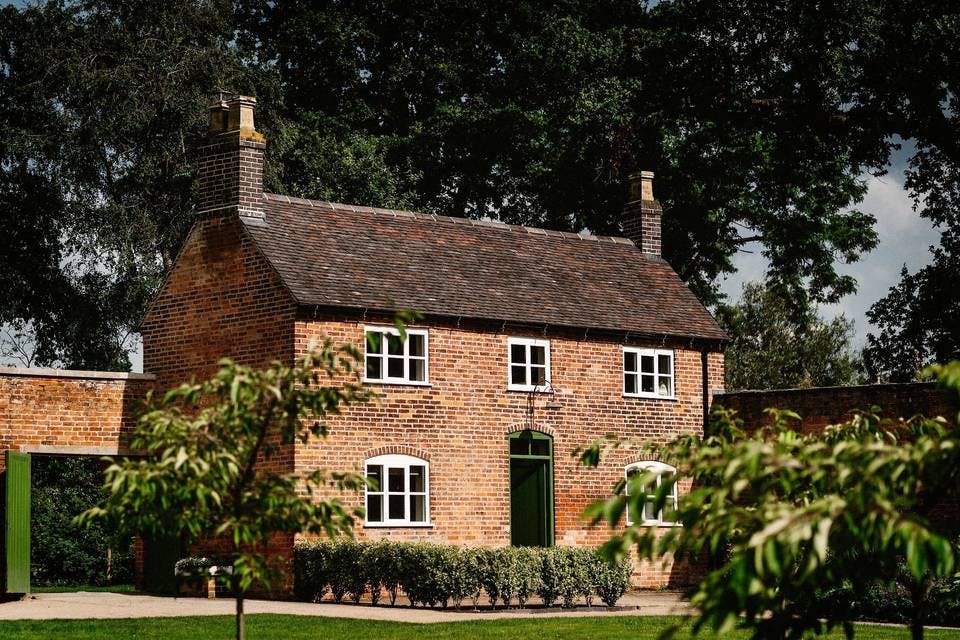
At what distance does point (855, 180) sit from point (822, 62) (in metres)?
12.4

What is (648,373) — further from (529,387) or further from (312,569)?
(312,569)

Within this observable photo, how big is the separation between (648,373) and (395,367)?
6.08 m

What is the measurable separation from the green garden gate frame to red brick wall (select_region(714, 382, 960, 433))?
13.1m

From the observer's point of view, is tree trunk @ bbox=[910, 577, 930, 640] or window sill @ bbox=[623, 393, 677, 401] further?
window sill @ bbox=[623, 393, 677, 401]

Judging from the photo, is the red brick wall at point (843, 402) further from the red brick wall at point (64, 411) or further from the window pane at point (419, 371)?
the red brick wall at point (64, 411)

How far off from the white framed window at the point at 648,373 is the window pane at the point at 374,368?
5793 millimetres

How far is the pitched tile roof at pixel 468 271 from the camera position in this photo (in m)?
26.4

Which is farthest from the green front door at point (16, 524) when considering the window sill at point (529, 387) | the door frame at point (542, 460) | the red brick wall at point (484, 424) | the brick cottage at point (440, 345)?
the window sill at point (529, 387)

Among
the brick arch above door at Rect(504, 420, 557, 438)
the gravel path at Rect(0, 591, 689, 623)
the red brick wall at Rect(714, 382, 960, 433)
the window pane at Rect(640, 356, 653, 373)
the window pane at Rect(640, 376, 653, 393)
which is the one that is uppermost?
the window pane at Rect(640, 356, 653, 373)

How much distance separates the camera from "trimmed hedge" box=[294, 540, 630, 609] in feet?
71.2

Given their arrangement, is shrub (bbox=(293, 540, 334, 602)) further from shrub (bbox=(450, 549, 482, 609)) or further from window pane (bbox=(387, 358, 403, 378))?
window pane (bbox=(387, 358, 403, 378))

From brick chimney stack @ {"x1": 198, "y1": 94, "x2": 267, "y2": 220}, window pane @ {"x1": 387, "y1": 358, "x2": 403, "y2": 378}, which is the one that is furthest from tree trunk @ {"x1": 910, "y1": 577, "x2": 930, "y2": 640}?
brick chimney stack @ {"x1": 198, "y1": 94, "x2": 267, "y2": 220}

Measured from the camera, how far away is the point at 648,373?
29938mm

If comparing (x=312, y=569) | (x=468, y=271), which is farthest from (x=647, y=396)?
(x=312, y=569)
